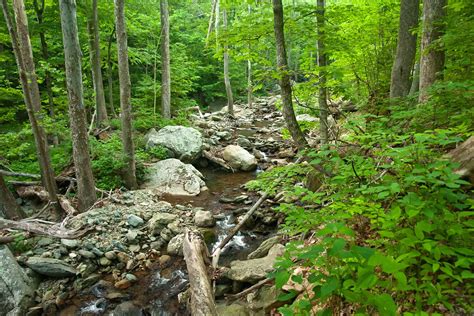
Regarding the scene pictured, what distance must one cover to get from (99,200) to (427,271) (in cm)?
681

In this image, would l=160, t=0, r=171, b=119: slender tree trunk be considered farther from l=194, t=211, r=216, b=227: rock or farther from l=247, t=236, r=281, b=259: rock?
l=247, t=236, r=281, b=259: rock

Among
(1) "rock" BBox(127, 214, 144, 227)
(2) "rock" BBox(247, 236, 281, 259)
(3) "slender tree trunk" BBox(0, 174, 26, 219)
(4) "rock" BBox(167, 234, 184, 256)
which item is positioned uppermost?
(3) "slender tree trunk" BBox(0, 174, 26, 219)

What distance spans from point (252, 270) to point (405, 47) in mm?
4585

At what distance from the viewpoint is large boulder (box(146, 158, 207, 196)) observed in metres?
8.59

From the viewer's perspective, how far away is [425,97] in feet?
13.3

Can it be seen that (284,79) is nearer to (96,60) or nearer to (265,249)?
(265,249)

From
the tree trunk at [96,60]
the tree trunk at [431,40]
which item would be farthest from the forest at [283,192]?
the tree trunk at [96,60]

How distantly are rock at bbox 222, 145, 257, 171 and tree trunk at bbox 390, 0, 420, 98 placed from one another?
5.82 m

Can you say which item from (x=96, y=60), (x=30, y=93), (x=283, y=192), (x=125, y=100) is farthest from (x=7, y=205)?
(x=96, y=60)

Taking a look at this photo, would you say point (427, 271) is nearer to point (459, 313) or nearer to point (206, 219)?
point (459, 313)

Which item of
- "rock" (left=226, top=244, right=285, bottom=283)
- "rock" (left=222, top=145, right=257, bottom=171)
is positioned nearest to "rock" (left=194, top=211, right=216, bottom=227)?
"rock" (left=226, top=244, right=285, bottom=283)

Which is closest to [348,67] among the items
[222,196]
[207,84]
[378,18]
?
[378,18]

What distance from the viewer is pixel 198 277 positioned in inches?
154

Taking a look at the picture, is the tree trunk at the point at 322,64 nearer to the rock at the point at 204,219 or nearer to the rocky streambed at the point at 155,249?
the rocky streambed at the point at 155,249
